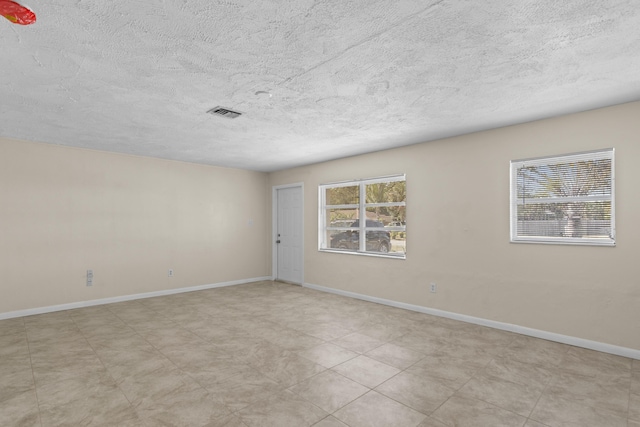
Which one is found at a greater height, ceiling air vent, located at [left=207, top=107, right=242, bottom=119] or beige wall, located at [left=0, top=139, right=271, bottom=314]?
ceiling air vent, located at [left=207, top=107, right=242, bottom=119]

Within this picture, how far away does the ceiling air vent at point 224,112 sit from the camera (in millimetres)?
3263

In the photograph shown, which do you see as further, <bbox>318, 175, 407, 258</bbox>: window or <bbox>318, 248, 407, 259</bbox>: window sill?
<bbox>318, 175, 407, 258</bbox>: window

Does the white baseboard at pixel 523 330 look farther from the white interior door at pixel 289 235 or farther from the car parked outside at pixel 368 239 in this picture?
the white interior door at pixel 289 235

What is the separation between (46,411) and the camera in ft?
7.27

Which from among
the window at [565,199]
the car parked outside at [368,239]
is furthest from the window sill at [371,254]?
the window at [565,199]

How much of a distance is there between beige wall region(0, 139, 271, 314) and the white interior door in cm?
47

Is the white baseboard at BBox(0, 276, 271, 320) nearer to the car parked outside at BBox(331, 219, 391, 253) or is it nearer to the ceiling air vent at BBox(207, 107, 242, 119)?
the car parked outside at BBox(331, 219, 391, 253)

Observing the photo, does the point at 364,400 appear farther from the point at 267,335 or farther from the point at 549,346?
the point at 549,346

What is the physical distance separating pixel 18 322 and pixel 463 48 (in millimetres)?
5847

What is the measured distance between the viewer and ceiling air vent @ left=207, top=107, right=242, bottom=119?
326cm

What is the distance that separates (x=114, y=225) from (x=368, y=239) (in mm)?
4218

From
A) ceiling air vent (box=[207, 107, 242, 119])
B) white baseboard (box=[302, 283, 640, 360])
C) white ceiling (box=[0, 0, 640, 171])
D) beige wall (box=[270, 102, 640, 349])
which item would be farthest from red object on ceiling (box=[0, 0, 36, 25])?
white baseboard (box=[302, 283, 640, 360])

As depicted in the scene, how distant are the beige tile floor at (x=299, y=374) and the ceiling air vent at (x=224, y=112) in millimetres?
2433

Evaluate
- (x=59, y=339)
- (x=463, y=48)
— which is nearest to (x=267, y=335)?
(x=59, y=339)
